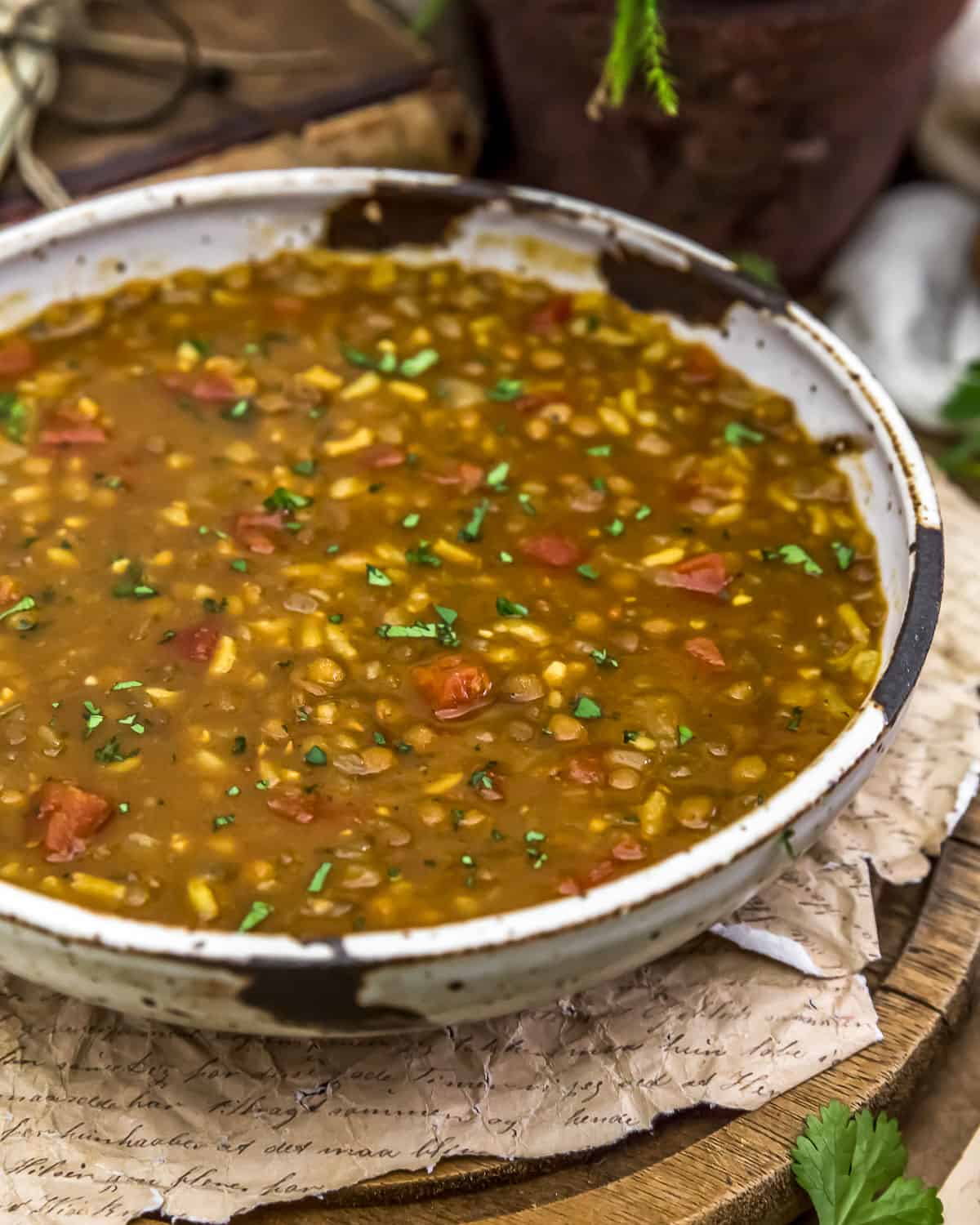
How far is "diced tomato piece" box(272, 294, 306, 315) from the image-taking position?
11.6 feet

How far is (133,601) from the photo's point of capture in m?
2.77

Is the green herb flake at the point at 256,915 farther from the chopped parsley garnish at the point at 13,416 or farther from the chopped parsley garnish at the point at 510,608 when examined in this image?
the chopped parsley garnish at the point at 13,416

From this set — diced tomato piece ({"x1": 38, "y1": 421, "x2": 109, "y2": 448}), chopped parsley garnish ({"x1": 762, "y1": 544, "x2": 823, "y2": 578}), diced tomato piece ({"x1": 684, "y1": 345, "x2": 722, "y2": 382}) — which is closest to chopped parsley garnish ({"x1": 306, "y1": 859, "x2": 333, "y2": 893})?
chopped parsley garnish ({"x1": 762, "y1": 544, "x2": 823, "y2": 578})

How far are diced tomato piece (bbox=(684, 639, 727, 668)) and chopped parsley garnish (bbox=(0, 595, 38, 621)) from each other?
4.13 ft

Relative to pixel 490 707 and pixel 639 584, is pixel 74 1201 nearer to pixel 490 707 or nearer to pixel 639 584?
pixel 490 707

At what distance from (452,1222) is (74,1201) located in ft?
2.04

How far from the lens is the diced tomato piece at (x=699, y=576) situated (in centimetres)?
286

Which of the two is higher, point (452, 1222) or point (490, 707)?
point (490, 707)

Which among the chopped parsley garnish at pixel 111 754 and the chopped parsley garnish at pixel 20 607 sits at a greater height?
the chopped parsley garnish at pixel 111 754

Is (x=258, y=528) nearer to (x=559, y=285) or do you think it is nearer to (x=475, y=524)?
(x=475, y=524)

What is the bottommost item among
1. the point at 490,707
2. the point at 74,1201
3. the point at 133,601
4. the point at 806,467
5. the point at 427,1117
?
the point at 74,1201

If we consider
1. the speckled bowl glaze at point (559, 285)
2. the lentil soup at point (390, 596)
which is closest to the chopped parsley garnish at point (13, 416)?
the lentil soup at point (390, 596)

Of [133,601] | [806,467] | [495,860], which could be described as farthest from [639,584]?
[133,601]

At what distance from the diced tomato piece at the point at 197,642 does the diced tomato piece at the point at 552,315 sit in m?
1.28
